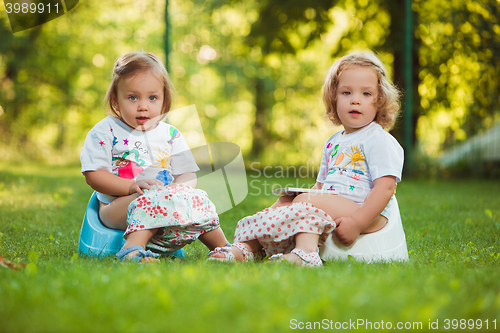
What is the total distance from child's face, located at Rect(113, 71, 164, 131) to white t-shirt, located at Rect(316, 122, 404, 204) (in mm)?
974

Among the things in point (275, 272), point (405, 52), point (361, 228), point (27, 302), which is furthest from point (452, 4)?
point (27, 302)

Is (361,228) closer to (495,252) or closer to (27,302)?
(495,252)

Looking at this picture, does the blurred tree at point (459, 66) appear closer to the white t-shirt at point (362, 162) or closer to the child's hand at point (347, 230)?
the white t-shirt at point (362, 162)

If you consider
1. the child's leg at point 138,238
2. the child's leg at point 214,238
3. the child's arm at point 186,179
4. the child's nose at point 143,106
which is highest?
the child's nose at point 143,106

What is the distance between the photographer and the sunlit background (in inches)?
287

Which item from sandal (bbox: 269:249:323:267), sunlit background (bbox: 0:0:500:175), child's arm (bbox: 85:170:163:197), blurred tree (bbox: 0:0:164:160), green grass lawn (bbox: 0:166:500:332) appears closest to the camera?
green grass lawn (bbox: 0:166:500:332)

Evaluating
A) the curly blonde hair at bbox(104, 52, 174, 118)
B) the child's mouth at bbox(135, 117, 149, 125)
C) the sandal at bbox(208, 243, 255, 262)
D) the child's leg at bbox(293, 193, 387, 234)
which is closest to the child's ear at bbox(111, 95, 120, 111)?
the curly blonde hair at bbox(104, 52, 174, 118)

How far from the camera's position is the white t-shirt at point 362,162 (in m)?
2.09

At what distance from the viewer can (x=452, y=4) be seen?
7.32 m

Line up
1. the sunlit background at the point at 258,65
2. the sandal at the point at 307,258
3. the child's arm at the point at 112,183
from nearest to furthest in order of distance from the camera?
1. the sandal at the point at 307,258
2. the child's arm at the point at 112,183
3. the sunlit background at the point at 258,65

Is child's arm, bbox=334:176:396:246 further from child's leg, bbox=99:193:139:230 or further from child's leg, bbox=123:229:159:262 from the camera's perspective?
child's leg, bbox=99:193:139:230

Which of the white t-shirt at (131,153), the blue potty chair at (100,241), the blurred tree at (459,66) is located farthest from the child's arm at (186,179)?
the blurred tree at (459,66)

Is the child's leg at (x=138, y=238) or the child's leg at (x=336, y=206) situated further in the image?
the child's leg at (x=336, y=206)

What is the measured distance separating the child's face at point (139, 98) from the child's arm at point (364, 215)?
1097 mm
